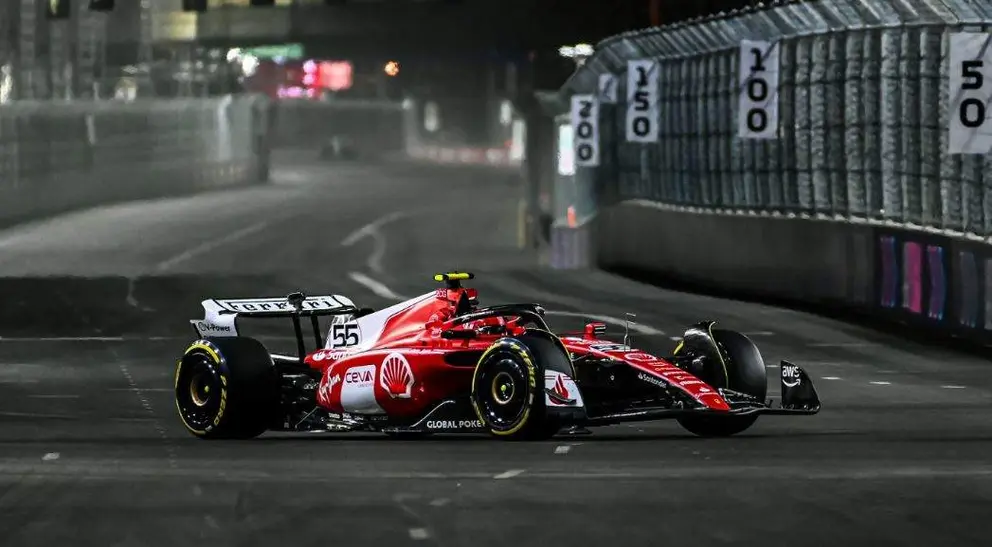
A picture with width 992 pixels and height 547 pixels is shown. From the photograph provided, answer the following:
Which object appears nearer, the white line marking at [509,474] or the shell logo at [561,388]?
the white line marking at [509,474]

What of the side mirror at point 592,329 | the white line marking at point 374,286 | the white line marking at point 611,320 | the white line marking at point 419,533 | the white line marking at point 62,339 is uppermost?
the side mirror at point 592,329

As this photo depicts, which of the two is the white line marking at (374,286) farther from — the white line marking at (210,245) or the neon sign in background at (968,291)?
the neon sign in background at (968,291)

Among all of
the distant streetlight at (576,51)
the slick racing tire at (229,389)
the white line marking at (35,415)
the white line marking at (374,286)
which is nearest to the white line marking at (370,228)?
the distant streetlight at (576,51)

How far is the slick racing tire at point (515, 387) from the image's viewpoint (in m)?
13.1

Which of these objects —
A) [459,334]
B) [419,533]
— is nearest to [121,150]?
[459,334]

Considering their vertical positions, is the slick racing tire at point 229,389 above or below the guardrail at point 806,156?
below

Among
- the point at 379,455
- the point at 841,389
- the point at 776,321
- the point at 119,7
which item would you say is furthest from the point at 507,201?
the point at 379,455

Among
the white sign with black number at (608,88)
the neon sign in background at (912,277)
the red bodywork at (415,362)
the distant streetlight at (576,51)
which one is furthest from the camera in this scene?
the distant streetlight at (576,51)

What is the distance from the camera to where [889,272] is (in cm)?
2498

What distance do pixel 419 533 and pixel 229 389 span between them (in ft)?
15.8

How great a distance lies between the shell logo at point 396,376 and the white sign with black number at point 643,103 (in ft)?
64.4

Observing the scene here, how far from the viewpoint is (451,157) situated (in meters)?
124

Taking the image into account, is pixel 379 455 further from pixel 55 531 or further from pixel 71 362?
pixel 71 362

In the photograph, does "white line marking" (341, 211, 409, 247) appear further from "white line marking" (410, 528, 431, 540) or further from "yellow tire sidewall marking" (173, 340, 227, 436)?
"white line marking" (410, 528, 431, 540)
